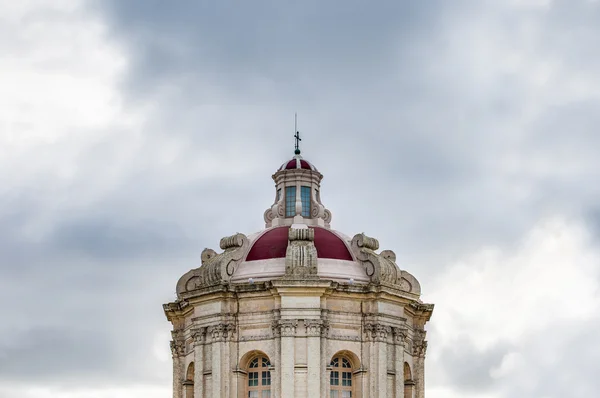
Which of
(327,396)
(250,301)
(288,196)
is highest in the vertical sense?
(288,196)

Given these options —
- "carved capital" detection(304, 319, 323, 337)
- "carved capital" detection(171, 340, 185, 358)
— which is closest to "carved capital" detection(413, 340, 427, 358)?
"carved capital" detection(304, 319, 323, 337)

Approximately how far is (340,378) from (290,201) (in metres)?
11.5

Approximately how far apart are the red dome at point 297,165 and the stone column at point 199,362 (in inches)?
448

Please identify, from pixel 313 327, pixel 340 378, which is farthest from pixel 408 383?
pixel 313 327

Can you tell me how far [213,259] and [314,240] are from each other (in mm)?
5524

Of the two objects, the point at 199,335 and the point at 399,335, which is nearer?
the point at 199,335

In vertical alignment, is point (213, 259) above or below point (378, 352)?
above

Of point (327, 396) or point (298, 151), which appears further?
point (298, 151)

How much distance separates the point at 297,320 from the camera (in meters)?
79.3

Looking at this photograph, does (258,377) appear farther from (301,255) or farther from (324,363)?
(301,255)

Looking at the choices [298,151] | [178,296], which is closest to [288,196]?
[298,151]

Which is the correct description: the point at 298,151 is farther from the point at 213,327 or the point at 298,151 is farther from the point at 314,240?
the point at 213,327

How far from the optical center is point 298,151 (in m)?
88.6

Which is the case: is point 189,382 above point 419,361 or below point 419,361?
below
